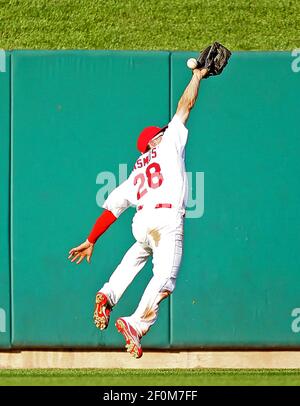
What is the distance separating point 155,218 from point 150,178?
36cm

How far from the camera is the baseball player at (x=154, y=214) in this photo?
10.7 m

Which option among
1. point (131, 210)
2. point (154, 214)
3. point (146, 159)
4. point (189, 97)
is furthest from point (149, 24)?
point (154, 214)

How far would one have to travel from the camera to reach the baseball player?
422 inches

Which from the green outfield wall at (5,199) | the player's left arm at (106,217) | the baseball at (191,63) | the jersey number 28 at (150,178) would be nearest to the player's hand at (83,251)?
the player's left arm at (106,217)

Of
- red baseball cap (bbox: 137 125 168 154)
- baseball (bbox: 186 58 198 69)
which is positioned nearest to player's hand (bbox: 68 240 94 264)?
red baseball cap (bbox: 137 125 168 154)

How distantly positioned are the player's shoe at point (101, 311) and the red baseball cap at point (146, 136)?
1.31 m

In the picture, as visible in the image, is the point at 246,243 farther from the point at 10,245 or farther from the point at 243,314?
the point at 10,245

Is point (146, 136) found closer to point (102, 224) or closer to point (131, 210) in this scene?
point (131, 210)

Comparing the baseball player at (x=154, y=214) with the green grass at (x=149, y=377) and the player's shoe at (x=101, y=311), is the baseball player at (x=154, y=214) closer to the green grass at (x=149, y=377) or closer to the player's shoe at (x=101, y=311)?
the player's shoe at (x=101, y=311)

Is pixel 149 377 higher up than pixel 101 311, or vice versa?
pixel 101 311

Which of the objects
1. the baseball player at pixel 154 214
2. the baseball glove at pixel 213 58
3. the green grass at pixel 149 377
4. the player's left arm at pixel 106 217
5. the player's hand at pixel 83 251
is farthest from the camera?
the player's hand at pixel 83 251

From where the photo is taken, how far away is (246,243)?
12109 mm

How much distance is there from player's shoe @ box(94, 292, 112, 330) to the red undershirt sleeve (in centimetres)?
62

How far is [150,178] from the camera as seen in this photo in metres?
11.1
